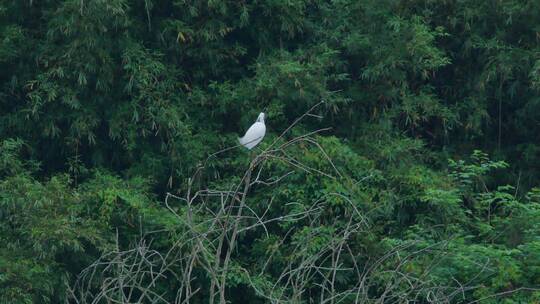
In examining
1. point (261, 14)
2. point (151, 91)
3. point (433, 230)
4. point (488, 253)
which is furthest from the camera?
point (261, 14)

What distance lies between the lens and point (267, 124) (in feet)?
25.9

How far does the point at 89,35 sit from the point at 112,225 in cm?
128

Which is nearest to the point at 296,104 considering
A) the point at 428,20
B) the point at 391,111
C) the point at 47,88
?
the point at 391,111

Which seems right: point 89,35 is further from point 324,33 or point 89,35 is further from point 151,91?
point 324,33

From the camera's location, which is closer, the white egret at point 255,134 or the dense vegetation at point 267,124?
the dense vegetation at point 267,124

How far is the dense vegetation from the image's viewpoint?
272 inches

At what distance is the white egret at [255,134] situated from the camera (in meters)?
7.33

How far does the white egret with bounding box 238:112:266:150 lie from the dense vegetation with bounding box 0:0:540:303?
0.09m

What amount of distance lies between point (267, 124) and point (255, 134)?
0.56 metres

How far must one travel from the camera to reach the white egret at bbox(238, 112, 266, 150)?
289 inches

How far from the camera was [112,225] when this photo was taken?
7113 mm

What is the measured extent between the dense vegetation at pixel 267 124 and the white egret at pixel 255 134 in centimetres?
9

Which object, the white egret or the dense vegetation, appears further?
the white egret

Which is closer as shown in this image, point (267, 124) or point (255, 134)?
point (255, 134)
